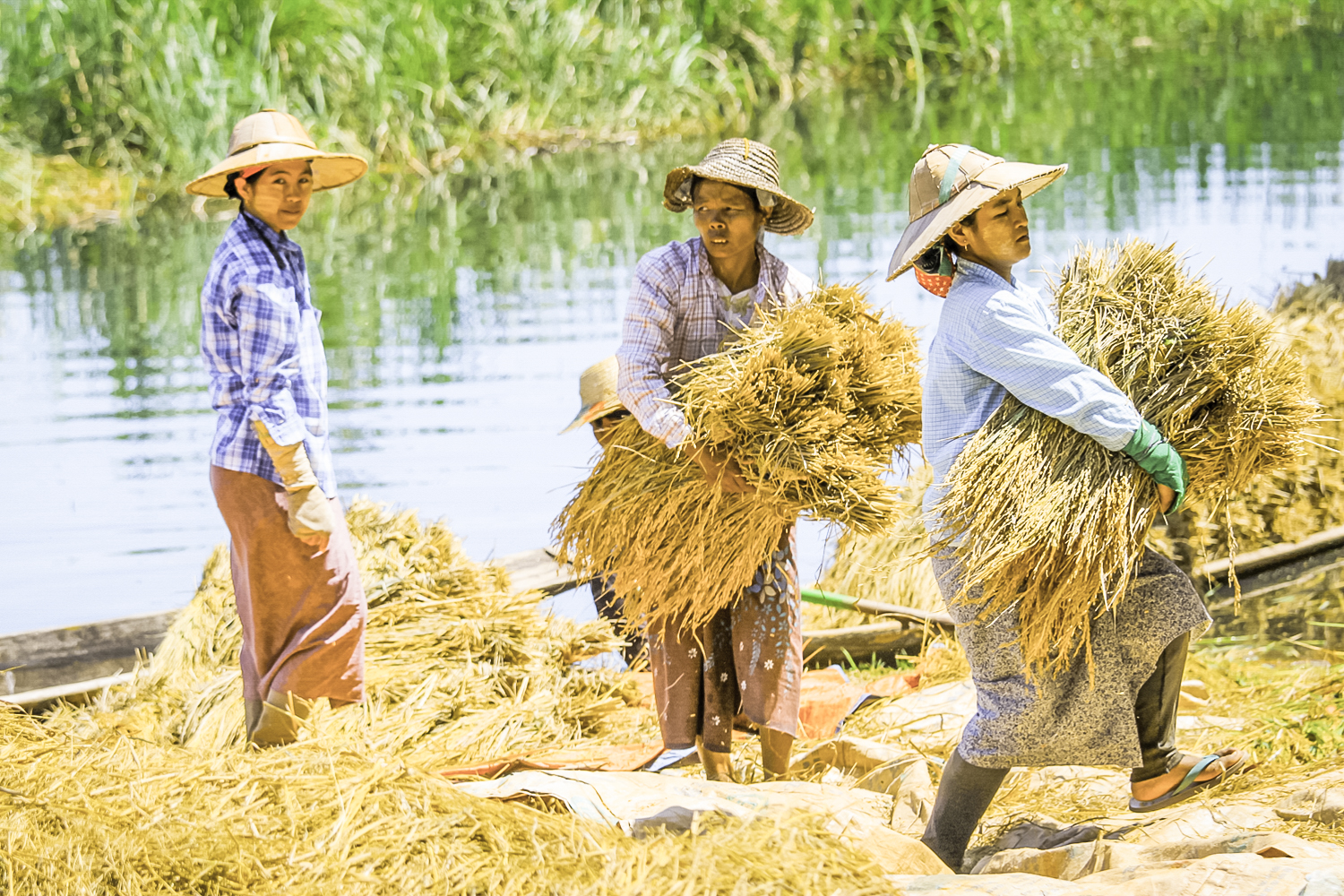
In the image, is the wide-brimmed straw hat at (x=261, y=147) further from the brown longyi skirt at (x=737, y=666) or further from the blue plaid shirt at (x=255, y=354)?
the brown longyi skirt at (x=737, y=666)

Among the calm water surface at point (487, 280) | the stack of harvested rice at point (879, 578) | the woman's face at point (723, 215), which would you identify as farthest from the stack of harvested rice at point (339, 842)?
the stack of harvested rice at point (879, 578)

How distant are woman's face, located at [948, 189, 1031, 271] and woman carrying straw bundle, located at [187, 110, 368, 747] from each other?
1738mm

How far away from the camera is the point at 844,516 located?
3393 millimetres

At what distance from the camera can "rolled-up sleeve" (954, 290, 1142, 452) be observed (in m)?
2.92

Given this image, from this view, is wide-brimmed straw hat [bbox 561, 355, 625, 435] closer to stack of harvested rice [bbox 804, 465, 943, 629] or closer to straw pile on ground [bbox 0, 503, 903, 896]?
straw pile on ground [bbox 0, 503, 903, 896]

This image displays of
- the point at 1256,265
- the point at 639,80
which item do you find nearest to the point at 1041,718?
the point at 1256,265

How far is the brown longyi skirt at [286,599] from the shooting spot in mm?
3809

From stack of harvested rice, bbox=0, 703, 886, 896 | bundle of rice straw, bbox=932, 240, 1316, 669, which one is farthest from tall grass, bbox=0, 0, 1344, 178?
stack of harvested rice, bbox=0, 703, 886, 896

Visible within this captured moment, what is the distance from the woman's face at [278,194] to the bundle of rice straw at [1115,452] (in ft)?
6.54

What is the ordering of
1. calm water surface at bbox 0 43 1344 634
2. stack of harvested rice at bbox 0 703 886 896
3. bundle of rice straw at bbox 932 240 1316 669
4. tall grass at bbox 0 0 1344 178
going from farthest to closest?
1. tall grass at bbox 0 0 1344 178
2. calm water surface at bbox 0 43 1344 634
3. bundle of rice straw at bbox 932 240 1316 669
4. stack of harvested rice at bbox 0 703 886 896

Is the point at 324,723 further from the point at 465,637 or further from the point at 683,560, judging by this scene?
the point at 683,560

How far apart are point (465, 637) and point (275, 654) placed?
3.28ft

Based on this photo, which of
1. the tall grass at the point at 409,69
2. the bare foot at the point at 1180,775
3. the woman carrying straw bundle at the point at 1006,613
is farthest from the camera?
the tall grass at the point at 409,69

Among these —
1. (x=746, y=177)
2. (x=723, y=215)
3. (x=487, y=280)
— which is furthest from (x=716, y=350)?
(x=487, y=280)
